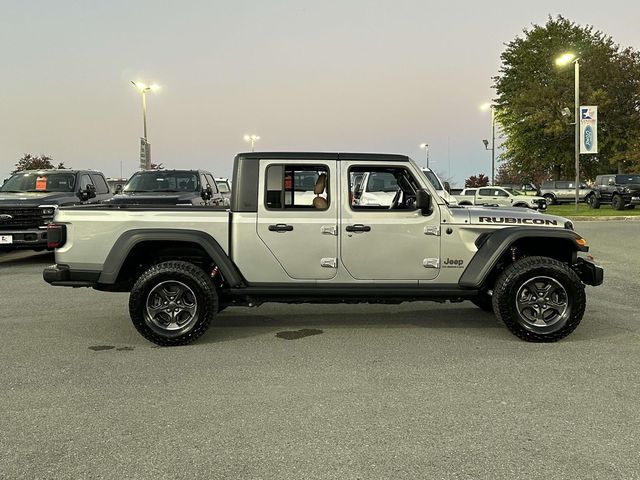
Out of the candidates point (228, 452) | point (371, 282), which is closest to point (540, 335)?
point (371, 282)

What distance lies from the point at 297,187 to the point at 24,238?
7.34 m

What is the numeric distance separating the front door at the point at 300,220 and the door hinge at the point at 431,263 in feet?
2.86

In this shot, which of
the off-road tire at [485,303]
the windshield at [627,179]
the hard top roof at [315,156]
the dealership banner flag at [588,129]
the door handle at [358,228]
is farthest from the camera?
the windshield at [627,179]

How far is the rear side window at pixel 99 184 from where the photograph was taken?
13.2 meters

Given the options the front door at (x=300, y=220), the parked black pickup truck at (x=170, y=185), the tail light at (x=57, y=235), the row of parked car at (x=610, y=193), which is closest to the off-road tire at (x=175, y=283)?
the front door at (x=300, y=220)

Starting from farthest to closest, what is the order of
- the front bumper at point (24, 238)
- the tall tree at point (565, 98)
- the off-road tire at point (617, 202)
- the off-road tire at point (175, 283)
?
the tall tree at point (565, 98) → the off-road tire at point (617, 202) → the front bumper at point (24, 238) → the off-road tire at point (175, 283)

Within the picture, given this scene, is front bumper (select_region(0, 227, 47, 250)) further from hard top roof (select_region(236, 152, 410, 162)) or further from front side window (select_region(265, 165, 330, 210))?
front side window (select_region(265, 165, 330, 210))

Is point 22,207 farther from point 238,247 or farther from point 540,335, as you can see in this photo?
point 540,335

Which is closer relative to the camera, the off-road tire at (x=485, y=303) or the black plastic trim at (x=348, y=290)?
the black plastic trim at (x=348, y=290)

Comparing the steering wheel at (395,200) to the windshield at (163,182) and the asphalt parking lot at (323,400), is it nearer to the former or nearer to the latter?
the asphalt parking lot at (323,400)

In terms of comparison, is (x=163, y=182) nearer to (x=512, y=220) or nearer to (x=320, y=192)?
(x=320, y=192)

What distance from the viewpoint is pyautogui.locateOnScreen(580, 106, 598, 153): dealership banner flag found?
1082 inches

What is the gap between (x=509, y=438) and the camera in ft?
10.8

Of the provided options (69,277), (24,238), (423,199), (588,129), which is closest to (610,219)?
(588,129)
